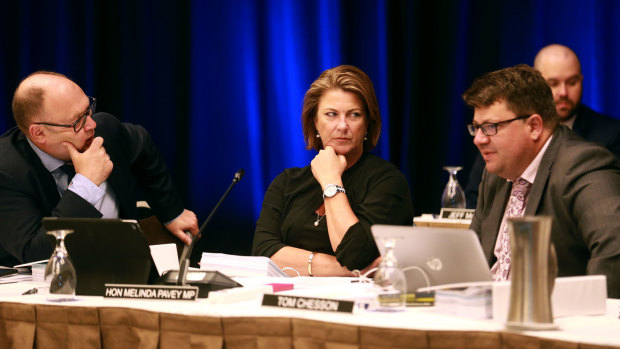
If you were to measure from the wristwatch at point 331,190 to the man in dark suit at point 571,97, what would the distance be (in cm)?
239

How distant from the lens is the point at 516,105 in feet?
7.53

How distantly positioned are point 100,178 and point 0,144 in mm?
460

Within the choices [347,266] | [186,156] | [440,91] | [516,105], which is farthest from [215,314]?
[186,156]

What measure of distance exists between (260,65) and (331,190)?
3.42m

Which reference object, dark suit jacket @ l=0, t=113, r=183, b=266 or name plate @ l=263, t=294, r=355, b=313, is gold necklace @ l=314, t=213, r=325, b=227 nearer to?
dark suit jacket @ l=0, t=113, r=183, b=266

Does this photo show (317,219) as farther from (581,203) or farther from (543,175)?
(581,203)

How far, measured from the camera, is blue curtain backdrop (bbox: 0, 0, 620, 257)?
534cm

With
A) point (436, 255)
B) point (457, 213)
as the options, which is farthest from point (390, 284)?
point (457, 213)

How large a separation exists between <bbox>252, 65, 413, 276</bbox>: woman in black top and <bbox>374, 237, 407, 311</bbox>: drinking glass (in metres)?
0.87

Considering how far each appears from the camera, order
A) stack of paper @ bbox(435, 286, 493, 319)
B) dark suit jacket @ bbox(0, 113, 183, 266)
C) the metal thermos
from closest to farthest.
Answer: the metal thermos, stack of paper @ bbox(435, 286, 493, 319), dark suit jacket @ bbox(0, 113, 183, 266)

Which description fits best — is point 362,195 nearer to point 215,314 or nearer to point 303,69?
point 215,314

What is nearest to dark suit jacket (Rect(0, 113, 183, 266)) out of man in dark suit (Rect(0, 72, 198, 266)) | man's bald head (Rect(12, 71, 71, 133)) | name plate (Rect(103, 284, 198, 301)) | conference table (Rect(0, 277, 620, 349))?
man in dark suit (Rect(0, 72, 198, 266))

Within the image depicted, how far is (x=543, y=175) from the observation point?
7.31 ft

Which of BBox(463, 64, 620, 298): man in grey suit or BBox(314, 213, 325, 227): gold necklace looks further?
BBox(314, 213, 325, 227): gold necklace
